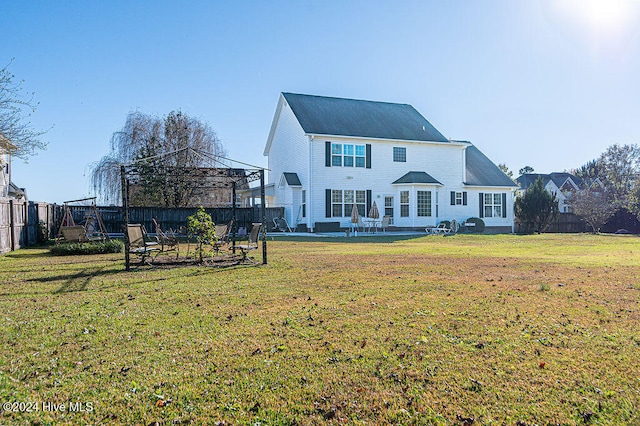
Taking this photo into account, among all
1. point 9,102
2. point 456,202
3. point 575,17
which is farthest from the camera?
point 456,202

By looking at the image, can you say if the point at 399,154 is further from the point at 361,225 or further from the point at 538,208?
the point at 538,208

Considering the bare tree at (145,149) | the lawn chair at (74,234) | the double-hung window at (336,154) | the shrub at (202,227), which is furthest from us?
the bare tree at (145,149)

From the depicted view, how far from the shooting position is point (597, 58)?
12773 mm

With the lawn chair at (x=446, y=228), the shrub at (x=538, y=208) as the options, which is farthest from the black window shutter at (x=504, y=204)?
the lawn chair at (x=446, y=228)

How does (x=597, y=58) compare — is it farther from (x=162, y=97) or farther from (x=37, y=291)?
(x=162, y=97)

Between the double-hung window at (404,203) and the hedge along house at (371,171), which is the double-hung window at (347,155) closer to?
the hedge along house at (371,171)

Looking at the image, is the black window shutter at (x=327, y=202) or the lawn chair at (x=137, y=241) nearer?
the lawn chair at (x=137, y=241)

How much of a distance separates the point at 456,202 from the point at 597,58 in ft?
53.7

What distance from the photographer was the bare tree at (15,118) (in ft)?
42.5

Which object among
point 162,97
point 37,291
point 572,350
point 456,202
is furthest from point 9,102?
point 456,202

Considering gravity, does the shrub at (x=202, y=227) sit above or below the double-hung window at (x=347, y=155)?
below

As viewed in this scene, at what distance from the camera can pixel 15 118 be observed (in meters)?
13.2

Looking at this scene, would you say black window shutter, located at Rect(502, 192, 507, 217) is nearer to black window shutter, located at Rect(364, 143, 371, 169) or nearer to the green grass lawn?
black window shutter, located at Rect(364, 143, 371, 169)

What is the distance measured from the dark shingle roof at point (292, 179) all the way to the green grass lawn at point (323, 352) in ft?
59.4
